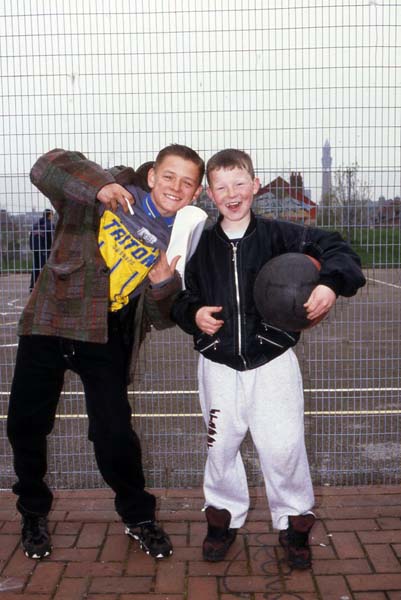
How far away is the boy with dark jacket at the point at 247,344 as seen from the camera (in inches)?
132

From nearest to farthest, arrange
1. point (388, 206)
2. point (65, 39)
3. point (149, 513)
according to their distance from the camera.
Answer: point (149, 513) < point (65, 39) < point (388, 206)

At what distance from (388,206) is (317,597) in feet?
8.56

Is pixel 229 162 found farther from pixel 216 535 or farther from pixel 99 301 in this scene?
pixel 216 535

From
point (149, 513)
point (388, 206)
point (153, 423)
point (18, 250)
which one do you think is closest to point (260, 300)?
point (149, 513)

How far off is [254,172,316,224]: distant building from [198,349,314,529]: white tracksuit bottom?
57.1 inches

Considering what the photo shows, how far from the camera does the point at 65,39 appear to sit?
14.3ft

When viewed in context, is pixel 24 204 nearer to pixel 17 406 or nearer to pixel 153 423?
pixel 17 406

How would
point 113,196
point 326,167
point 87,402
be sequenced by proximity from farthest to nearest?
point 326,167 < point 87,402 < point 113,196

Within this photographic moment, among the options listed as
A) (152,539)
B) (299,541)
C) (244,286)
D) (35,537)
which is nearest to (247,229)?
(244,286)

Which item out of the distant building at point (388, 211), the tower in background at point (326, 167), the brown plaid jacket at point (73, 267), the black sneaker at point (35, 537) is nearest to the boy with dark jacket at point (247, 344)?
the brown plaid jacket at point (73, 267)

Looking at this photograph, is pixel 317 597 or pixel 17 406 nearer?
pixel 317 597

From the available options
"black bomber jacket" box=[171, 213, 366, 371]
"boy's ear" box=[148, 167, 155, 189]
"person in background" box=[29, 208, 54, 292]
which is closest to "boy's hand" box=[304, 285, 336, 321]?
"black bomber jacket" box=[171, 213, 366, 371]

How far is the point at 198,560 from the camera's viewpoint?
11.9ft

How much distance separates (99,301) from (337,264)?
1.15 m
